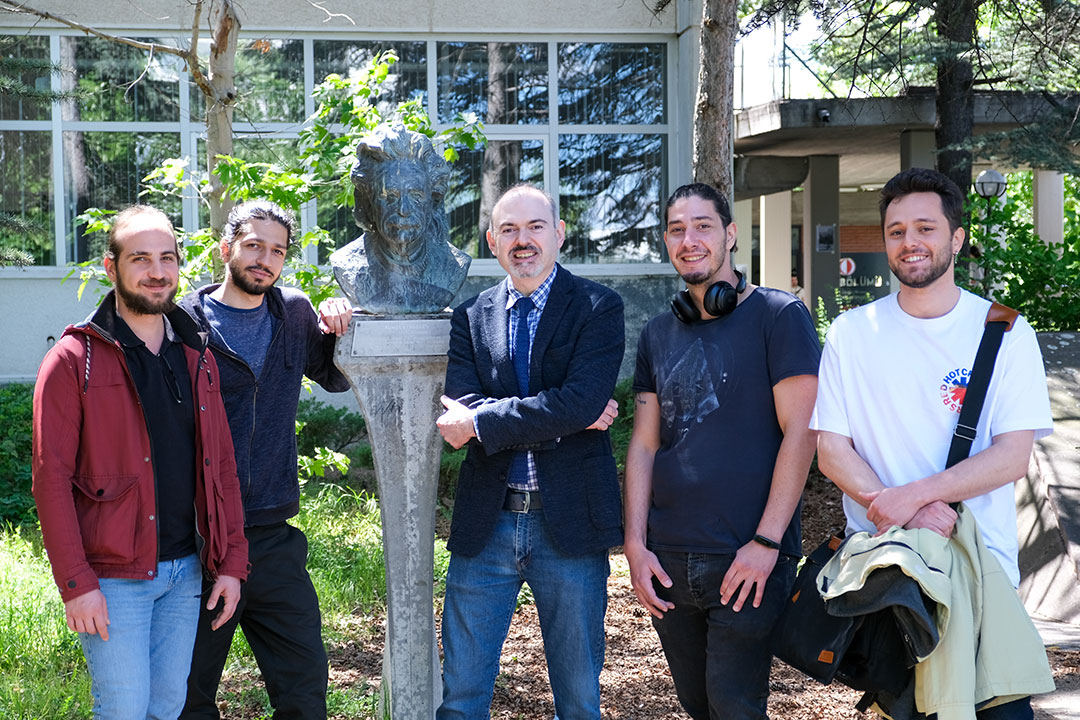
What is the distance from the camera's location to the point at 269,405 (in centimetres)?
365

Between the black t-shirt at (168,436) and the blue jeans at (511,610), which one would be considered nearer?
the black t-shirt at (168,436)

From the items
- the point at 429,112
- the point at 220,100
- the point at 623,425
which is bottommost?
the point at 623,425

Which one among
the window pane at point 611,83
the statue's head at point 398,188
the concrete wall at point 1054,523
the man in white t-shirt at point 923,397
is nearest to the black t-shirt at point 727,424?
the man in white t-shirt at point 923,397

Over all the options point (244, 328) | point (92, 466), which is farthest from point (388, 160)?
point (92, 466)

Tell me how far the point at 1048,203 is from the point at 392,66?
47.6 feet

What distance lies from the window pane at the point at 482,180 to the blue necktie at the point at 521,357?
327 inches

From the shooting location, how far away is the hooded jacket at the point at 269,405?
3559 mm

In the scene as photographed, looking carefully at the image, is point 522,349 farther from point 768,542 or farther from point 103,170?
point 103,170

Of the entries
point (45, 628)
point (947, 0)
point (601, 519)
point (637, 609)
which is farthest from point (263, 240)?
point (947, 0)

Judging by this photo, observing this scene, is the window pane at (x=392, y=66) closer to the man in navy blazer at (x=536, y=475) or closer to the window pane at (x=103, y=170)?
the window pane at (x=103, y=170)

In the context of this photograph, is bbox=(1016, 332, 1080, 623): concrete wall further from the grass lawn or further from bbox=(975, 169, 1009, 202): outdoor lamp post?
bbox=(975, 169, 1009, 202): outdoor lamp post

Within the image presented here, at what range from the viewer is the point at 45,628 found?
5.11 metres

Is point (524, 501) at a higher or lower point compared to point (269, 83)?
lower

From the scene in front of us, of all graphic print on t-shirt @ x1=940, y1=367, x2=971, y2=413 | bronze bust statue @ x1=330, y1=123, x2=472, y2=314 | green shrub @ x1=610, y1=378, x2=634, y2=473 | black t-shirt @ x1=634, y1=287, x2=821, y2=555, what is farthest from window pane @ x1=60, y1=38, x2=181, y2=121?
graphic print on t-shirt @ x1=940, y1=367, x2=971, y2=413
